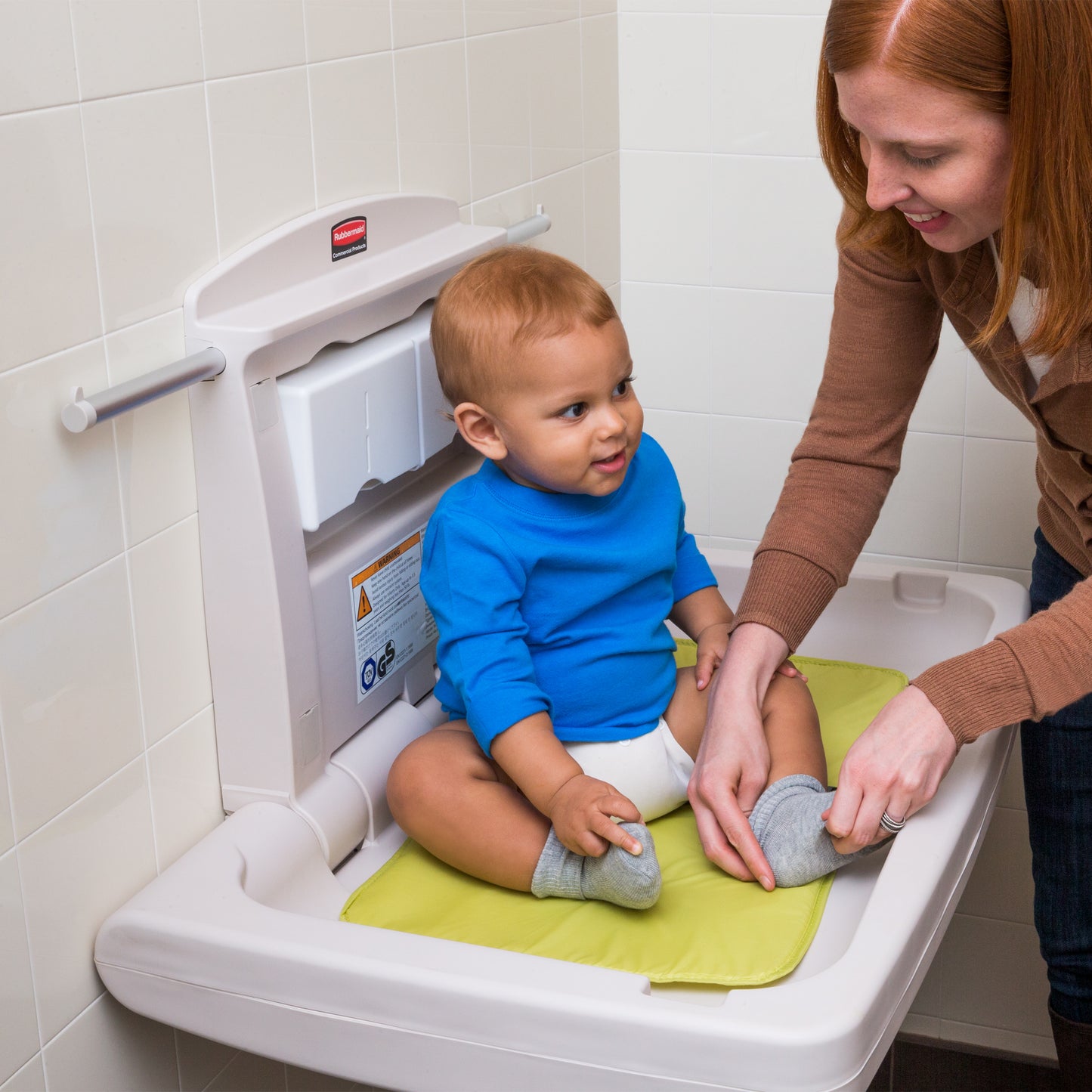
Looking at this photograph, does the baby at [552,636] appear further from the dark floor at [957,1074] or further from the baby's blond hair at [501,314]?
the dark floor at [957,1074]

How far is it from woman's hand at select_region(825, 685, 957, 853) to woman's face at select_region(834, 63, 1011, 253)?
1.12 feet

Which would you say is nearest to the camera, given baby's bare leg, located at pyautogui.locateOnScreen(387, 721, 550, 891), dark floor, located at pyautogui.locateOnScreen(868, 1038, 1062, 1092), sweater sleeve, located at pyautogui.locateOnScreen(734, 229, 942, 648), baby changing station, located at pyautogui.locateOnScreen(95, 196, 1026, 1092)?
baby changing station, located at pyautogui.locateOnScreen(95, 196, 1026, 1092)

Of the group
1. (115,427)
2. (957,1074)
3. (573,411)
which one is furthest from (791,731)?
(957,1074)

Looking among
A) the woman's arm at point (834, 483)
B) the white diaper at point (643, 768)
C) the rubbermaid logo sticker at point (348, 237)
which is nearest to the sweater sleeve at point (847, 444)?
the woman's arm at point (834, 483)

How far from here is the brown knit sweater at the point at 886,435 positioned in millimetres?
1000

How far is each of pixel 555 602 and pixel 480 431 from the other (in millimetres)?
153

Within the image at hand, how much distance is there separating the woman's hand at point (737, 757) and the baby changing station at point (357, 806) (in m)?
0.08

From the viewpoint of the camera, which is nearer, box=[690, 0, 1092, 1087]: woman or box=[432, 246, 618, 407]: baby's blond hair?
box=[690, 0, 1092, 1087]: woman

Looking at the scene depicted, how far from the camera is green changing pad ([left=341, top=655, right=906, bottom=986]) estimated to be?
910 millimetres

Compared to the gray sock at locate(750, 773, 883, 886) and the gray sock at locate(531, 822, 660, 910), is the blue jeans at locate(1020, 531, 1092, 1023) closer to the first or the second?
the gray sock at locate(750, 773, 883, 886)

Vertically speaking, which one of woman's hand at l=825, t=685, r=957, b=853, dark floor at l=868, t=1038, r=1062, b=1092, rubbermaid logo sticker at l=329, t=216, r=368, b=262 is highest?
rubbermaid logo sticker at l=329, t=216, r=368, b=262

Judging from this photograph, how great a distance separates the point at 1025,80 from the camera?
0.80 metres

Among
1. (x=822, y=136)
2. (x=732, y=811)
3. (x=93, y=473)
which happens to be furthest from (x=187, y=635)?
(x=822, y=136)

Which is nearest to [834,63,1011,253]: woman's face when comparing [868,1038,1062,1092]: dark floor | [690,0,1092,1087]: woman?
[690,0,1092,1087]: woman
